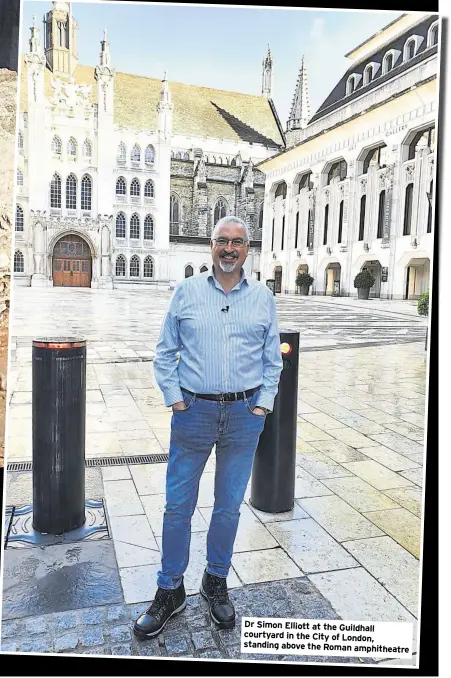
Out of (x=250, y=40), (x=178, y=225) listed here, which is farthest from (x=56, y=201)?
(x=250, y=40)

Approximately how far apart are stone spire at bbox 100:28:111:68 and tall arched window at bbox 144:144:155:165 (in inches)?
16.6

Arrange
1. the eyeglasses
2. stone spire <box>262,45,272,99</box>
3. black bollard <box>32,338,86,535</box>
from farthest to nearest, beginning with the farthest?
stone spire <box>262,45,272,99</box>
black bollard <box>32,338,86,535</box>
the eyeglasses

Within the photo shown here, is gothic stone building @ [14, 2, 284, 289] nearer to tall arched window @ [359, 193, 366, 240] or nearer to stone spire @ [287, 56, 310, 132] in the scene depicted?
stone spire @ [287, 56, 310, 132]

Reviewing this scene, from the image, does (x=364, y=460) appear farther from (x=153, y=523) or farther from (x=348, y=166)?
(x=348, y=166)

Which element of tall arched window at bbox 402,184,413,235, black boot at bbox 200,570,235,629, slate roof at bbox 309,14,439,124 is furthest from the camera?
tall arched window at bbox 402,184,413,235

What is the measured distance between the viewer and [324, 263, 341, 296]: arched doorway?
319cm

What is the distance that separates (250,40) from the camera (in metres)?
2.64

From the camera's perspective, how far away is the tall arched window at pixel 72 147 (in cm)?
275

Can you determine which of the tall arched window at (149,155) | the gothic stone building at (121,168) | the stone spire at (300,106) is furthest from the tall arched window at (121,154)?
the stone spire at (300,106)

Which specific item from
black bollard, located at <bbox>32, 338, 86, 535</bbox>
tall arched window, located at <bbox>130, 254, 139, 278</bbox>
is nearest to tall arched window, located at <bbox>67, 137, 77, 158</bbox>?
tall arched window, located at <bbox>130, 254, 139, 278</bbox>

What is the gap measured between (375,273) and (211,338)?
55.0 inches

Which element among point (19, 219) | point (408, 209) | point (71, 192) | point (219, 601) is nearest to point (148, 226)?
point (71, 192)

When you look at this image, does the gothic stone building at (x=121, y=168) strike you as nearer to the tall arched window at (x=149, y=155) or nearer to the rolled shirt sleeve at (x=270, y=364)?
the tall arched window at (x=149, y=155)

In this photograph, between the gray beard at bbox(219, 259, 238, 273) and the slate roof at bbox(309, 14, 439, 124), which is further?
the slate roof at bbox(309, 14, 439, 124)
